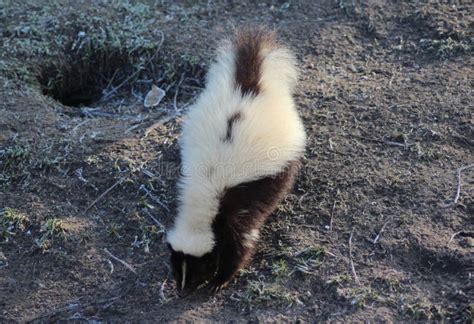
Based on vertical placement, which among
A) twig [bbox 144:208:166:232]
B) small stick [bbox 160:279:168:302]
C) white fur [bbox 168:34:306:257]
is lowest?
small stick [bbox 160:279:168:302]

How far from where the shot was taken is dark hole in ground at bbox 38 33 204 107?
21.6 feet

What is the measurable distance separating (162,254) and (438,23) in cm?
338

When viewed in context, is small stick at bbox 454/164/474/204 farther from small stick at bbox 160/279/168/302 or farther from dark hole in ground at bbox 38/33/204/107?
dark hole in ground at bbox 38/33/204/107

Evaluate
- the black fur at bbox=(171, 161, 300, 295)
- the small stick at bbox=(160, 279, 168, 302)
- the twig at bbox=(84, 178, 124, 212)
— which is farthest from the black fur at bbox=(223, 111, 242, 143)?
the twig at bbox=(84, 178, 124, 212)

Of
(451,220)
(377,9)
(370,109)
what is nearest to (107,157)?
(370,109)

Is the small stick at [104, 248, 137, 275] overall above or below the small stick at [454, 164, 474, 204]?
below

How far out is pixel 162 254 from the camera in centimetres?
494

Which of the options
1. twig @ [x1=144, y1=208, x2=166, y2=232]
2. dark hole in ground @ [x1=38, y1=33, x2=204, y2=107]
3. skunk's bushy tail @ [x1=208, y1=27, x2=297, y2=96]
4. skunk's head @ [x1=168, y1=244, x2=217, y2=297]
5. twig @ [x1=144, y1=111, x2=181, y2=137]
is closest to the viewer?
skunk's head @ [x1=168, y1=244, x2=217, y2=297]

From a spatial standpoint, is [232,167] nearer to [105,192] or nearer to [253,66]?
[253,66]

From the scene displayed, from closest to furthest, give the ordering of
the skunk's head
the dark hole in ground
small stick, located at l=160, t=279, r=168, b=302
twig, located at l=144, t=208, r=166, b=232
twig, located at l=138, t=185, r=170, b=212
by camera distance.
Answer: the skunk's head, small stick, located at l=160, t=279, r=168, b=302, twig, located at l=144, t=208, r=166, b=232, twig, located at l=138, t=185, r=170, b=212, the dark hole in ground

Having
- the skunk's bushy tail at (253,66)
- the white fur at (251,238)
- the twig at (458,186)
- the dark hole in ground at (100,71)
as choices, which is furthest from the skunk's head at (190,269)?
the dark hole in ground at (100,71)

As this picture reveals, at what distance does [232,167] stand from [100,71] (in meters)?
2.61

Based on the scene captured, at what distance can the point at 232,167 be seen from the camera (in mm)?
4629

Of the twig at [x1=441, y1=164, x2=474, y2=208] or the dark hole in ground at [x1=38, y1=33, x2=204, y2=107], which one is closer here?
the twig at [x1=441, y1=164, x2=474, y2=208]
